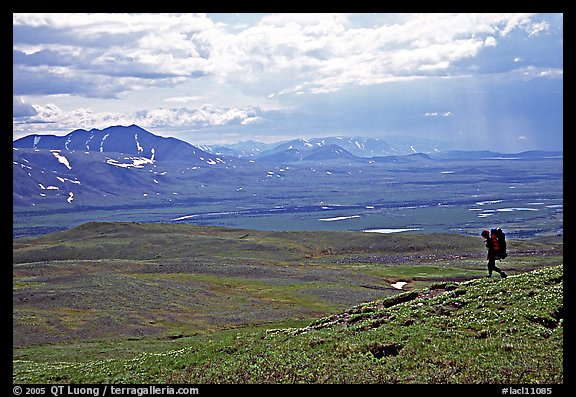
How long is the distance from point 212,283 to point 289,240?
7530cm

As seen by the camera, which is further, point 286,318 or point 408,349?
point 286,318

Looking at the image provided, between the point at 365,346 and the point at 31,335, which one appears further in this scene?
the point at 31,335

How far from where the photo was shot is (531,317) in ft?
72.5

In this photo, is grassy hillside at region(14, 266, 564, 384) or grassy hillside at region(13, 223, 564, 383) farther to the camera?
grassy hillside at region(13, 223, 564, 383)

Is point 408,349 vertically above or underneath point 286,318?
above

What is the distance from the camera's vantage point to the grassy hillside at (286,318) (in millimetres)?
19203

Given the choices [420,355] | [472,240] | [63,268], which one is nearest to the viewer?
[420,355]

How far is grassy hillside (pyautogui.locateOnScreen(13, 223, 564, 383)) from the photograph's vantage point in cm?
1920

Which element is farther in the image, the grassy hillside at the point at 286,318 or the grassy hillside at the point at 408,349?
the grassy hillside at the point at 286,318

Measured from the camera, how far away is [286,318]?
179 ft

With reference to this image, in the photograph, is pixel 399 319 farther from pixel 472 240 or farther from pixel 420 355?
pixel 472 240

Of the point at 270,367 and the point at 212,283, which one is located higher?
the point at 270,367
